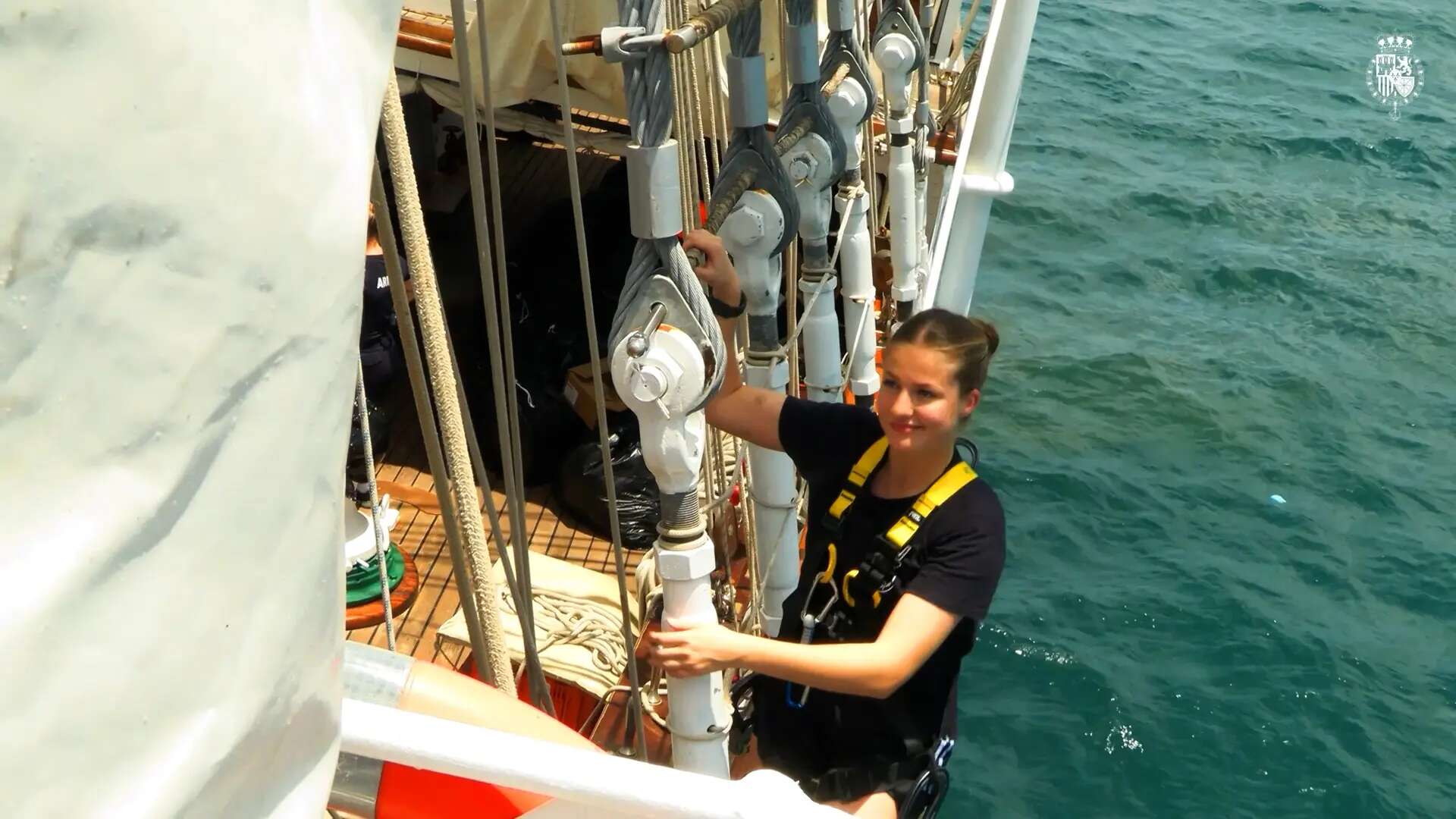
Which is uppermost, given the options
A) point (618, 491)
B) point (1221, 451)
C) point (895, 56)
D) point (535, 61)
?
point (895, 56)

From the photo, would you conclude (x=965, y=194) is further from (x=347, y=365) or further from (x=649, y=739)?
(x=347, y=365)

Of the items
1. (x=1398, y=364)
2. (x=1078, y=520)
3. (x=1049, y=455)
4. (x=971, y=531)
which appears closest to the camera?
(x=971, y=531)

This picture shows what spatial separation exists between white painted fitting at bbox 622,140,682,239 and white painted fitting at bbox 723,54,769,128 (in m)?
0.43

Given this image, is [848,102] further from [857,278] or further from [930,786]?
[930,786]

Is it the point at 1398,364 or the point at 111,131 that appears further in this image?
the point at 1398,364

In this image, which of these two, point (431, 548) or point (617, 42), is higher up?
point (617, 42)

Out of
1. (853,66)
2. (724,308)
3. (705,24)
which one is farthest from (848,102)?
(705,24)

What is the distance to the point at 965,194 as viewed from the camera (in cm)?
594

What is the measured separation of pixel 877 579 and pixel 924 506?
14 centimetres

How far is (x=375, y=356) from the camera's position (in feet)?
17.2

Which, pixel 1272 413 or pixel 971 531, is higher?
pixel 971 531

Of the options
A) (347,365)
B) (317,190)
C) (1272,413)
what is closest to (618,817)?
(347,365)

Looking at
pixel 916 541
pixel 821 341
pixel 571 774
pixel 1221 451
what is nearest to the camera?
pixel 571 774

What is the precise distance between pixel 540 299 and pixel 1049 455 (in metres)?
2.91
